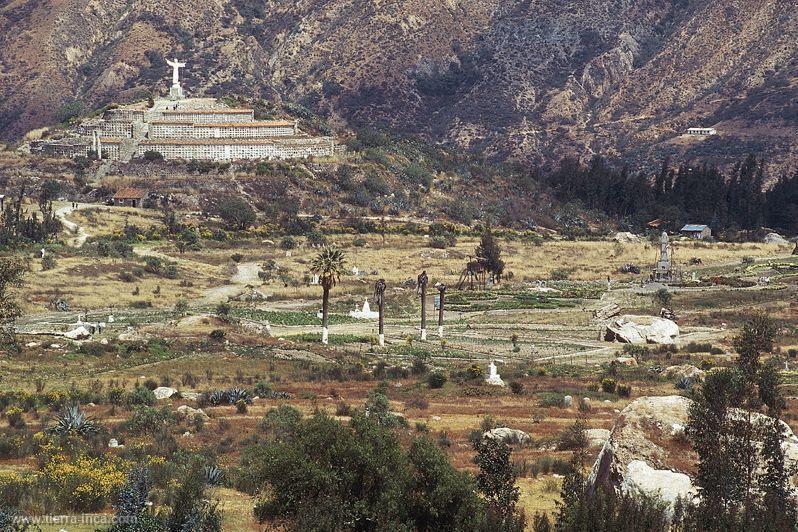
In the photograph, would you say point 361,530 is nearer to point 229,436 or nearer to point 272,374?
point 229,436

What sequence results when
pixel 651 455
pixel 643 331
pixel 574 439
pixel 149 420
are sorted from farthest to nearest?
1. pixel 643 331
2. pixel 149 420
3. pixel 574 439
4. pixel 651 455

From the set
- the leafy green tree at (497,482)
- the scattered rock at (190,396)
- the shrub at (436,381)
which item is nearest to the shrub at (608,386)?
the shrub at (436,381)

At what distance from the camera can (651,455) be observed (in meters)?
24.2

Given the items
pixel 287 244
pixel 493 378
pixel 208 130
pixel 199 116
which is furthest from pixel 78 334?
pixel 199 116

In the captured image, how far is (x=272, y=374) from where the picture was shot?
50531mm

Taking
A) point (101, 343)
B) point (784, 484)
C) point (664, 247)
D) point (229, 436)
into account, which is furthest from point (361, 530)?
point (664, 247)

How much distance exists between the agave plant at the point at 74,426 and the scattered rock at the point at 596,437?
13671 millimetres

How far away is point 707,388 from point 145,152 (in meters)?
111

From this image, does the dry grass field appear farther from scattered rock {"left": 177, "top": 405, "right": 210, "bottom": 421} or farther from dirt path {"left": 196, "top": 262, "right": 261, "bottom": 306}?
scattered rock {"left": 177, "top": 405, "right": 210, "bottom": 421}

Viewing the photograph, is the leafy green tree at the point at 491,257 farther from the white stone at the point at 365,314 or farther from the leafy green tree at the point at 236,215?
the leafy green tree at the point at 236,215

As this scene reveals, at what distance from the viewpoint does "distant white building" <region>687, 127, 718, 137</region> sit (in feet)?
609

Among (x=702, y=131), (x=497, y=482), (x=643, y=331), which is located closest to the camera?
(x=497, y=482)

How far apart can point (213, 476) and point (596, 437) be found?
38.6ft

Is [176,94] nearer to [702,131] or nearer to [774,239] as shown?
[774,239]
